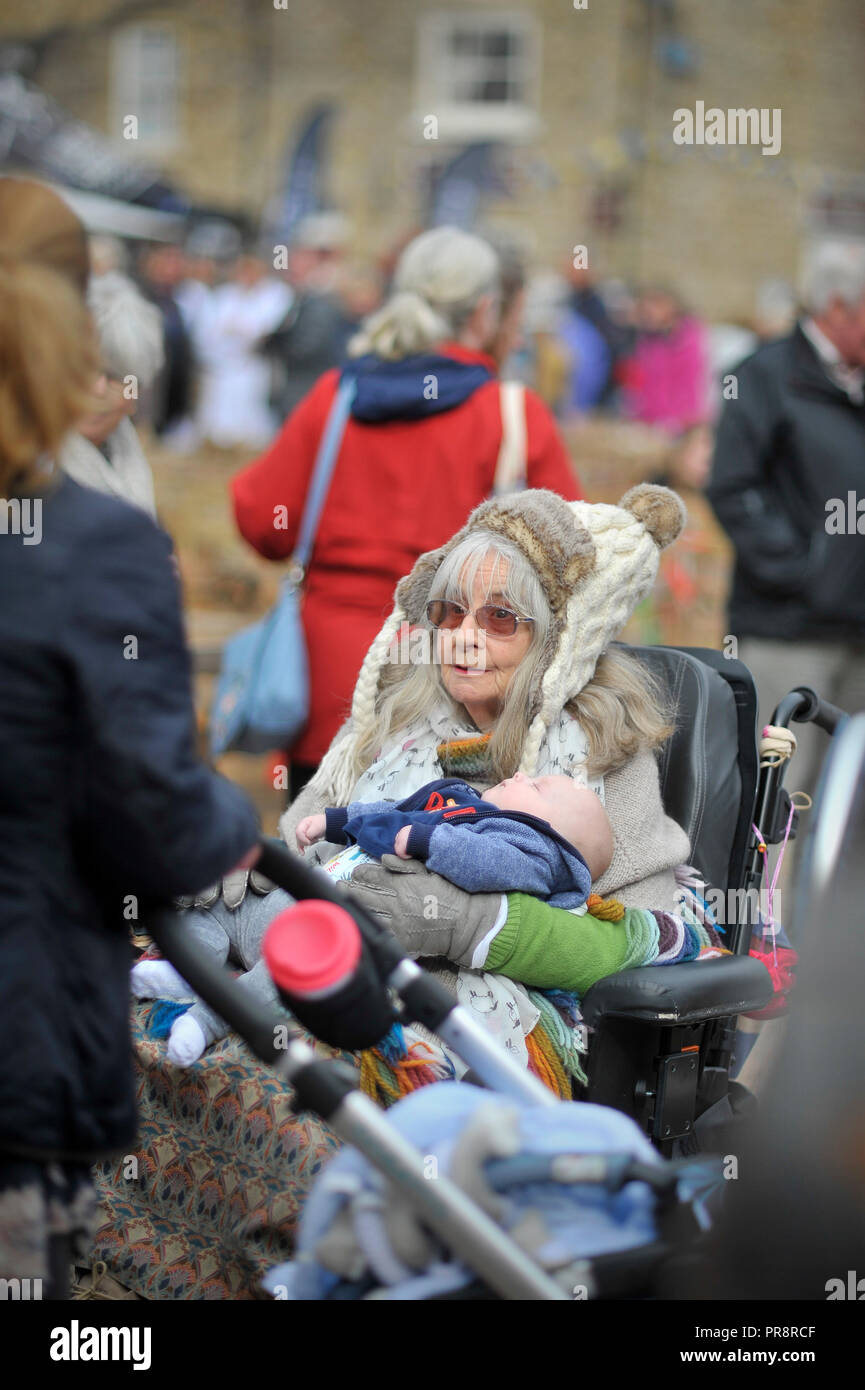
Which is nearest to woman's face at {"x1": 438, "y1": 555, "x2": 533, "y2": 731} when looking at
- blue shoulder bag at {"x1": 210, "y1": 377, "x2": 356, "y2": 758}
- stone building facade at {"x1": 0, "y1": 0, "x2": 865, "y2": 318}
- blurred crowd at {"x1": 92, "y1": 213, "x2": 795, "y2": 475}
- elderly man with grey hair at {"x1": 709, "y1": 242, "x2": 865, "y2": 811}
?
blue shoulder bag at {"x1": 210, "y1": 377, "x2": 356, "y2": 758}

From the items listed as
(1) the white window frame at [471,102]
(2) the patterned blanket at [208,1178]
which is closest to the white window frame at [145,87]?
(1) the white window frame at [471,102]

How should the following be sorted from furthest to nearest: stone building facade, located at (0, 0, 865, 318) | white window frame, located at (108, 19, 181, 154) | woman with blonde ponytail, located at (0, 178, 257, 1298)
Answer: white window frame, located at (108, 19, 181, 154)
stone building facade, located at (0, 0, 865, 318)
woman with blonde ponytail, located at (0, 178, 257, 1298)

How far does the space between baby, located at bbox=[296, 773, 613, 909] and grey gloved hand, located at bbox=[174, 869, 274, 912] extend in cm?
16

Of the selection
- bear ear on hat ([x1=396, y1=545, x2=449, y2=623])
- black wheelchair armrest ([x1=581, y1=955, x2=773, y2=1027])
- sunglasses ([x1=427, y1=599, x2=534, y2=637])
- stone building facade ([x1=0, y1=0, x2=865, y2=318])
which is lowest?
black wheelchair armrest ([x1=581, y1=955, x2=773, y2=1027])

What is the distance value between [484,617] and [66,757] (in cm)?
160

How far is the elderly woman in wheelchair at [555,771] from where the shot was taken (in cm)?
290

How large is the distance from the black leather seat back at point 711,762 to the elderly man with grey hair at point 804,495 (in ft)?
6.00

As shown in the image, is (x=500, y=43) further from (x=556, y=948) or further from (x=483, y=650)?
(x=556, y=948)

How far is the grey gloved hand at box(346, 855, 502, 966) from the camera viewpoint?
2.86 meters

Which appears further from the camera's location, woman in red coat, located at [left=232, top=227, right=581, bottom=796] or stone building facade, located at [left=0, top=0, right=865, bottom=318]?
stone building facade, located at [left=0, top=0, right=865, bottom=318]

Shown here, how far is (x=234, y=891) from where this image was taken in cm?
320

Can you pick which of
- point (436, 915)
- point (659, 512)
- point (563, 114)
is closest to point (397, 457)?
point (659, 512)

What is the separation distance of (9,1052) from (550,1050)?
1.29 metres

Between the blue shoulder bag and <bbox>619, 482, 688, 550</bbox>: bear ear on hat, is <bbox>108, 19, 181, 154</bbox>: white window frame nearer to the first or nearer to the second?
the blue shoulder bag
